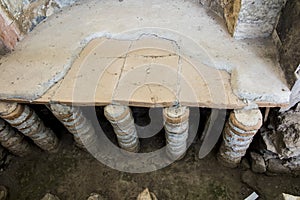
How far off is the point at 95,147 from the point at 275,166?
4.45 feet

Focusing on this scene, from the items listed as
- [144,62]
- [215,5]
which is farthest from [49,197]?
[215,5]

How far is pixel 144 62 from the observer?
2184mm

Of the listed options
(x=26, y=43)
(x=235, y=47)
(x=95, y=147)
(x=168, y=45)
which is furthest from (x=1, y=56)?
(x=235, y=47)

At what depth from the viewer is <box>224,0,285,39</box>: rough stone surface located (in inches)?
79.0

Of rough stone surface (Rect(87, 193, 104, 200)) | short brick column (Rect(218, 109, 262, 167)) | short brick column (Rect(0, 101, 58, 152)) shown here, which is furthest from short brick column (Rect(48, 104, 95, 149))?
short brick column (Rect(218, 109, 262, 167))

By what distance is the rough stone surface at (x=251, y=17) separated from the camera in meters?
2.01

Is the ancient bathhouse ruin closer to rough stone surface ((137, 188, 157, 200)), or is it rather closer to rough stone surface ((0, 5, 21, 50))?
rough stone surface ((0, 5, 21, 50))

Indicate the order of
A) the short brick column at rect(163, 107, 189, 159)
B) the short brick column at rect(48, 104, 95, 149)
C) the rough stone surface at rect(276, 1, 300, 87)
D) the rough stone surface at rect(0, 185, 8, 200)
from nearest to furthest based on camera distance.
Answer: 1. the rough stone surface at rect(276, 1, 300, 87)
2. the short brick column at rect(163, 107, 189, 159)
3. the short brick column at rect(48, 104, 95, 149)
4. the rough stone surface at rect(0, 185, 8, 200)

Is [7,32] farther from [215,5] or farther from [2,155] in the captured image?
[215,5]

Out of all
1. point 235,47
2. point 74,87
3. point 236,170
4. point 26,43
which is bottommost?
point 236,170

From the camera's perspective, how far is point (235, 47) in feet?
7.18

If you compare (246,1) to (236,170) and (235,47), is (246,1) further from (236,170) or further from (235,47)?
(236,170)

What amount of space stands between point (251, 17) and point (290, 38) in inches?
11.7

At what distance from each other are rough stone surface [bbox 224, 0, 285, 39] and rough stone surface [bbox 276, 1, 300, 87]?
0.07m
